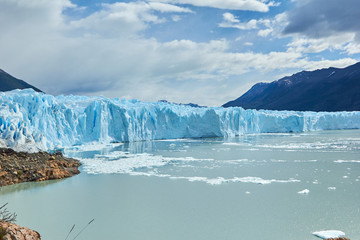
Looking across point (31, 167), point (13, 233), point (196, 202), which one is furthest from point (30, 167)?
point (13, 233)

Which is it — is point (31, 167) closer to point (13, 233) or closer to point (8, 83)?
point (13, 233)

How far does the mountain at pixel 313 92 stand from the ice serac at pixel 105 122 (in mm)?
40102

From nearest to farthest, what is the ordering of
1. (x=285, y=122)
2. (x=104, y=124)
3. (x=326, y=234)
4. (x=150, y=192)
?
(x=326, y=234) < (x=150, y=192) < (x=104, y=124) < (x=285, y=122)

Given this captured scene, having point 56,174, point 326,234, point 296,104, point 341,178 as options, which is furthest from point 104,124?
point 296,104

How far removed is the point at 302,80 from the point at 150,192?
311 feet

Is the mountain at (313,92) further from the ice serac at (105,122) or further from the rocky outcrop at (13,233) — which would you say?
the rocky outcrop at (13,233)

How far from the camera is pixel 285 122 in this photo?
98.4 feet

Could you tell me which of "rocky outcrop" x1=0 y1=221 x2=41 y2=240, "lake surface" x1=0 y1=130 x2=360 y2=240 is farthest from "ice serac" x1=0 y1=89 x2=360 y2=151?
"rocky outcrop" x1=0 y1=221 x2=41 y2=240

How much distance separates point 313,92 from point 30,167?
81.8 m

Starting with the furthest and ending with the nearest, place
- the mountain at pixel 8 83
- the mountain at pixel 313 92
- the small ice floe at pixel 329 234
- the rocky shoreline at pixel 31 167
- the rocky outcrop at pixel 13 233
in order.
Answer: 1. the mountain at pixel 313 92
2. the mountain at pixel 8 83
3. the rocky shoreline at pixel 31 167
4. the small ice floe at pixel 329 234
5. the rocky outcrop at pixel 13 233

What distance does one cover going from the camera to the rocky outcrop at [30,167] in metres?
7.44

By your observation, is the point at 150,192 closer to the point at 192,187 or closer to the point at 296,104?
the point at 192,187

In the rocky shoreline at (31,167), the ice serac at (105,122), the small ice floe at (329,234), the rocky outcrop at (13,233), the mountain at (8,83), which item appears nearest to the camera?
the rocky outcrop at (13,233)

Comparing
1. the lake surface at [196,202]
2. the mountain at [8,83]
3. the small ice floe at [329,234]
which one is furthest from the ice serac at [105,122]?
the mountain at [8,83]
